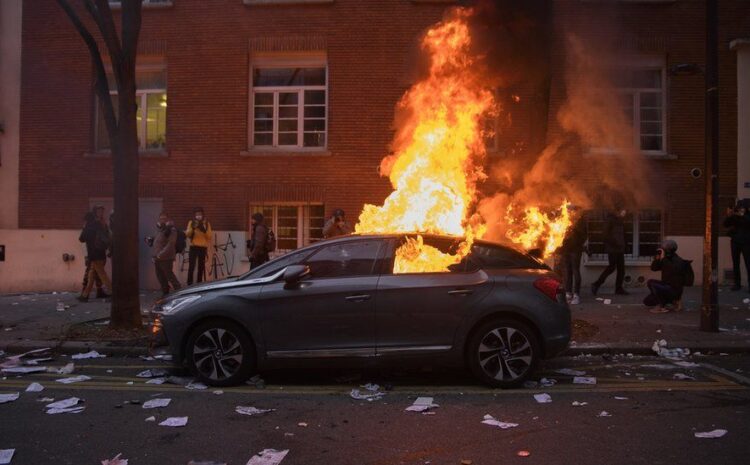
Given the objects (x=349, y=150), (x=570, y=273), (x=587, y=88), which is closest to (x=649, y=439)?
(x=570, y=273)

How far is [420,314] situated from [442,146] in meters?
3.24

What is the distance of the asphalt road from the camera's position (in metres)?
4.15

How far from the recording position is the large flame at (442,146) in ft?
25.4

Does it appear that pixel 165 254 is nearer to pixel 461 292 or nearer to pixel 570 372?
pixel 461 292

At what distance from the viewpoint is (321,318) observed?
19.0ft

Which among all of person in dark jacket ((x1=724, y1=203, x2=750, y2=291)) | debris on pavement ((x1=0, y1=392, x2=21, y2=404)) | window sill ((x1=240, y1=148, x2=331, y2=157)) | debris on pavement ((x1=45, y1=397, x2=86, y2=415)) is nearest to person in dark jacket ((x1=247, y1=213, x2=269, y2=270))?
window sill ((x1=240, y1=148, x2=331, y2=157))

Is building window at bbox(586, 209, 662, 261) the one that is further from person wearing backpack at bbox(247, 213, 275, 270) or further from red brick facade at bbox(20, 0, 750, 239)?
person wearing backpack at bbox(247, 213, 275, 270)

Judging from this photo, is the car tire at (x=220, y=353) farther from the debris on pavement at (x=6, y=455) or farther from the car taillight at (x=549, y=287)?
the car taillight at (x=549, y=287)

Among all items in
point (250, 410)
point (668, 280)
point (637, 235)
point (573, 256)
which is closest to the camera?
point (250, 410)

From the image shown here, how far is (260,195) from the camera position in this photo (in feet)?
43.3

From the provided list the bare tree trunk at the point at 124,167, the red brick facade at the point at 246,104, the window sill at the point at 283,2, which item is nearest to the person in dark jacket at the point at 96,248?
the red brick facade at the point at 246,104

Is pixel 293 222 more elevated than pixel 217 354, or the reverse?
pixel 293 222

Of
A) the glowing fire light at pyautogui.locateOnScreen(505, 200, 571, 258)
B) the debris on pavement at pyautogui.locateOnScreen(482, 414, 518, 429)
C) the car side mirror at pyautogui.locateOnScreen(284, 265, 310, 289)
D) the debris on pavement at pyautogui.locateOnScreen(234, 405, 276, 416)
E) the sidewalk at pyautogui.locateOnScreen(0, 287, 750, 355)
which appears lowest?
the debris on pavement at pyautogui.locateOnScreen(234, 405, 276, 416)

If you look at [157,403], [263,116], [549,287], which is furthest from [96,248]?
[549,287]
